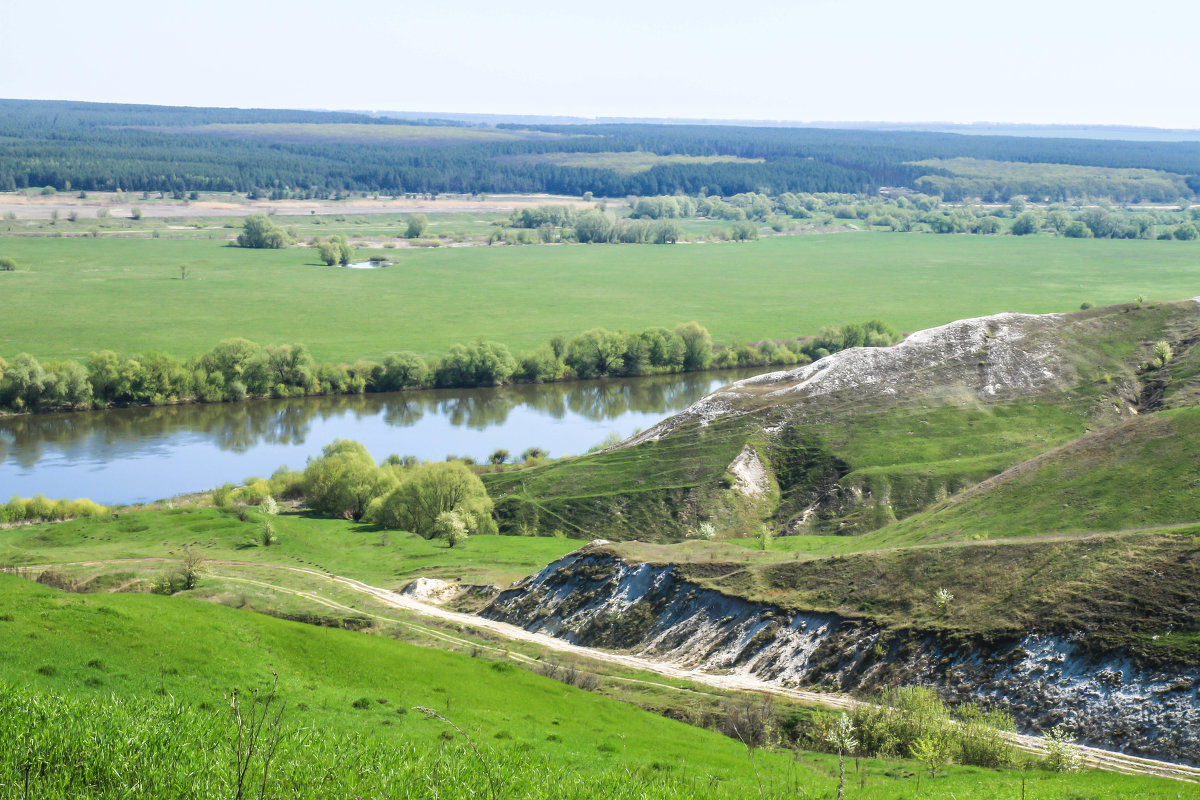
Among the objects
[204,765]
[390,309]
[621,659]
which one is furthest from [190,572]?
[390,309]

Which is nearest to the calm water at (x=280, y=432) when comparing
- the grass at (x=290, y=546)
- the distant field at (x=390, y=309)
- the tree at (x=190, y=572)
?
the grass at (x=290, y=546)

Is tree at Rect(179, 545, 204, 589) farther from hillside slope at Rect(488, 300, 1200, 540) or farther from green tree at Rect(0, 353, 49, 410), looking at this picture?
green tree at Rect(0, 353, 49, 410)

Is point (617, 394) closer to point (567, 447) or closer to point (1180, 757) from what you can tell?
point (567, 447)

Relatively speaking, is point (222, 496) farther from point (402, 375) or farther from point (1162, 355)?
point (1162, 355)

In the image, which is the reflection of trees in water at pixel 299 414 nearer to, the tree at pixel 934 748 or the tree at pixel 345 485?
the tree at pixel 345 485

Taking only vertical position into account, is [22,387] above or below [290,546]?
above
